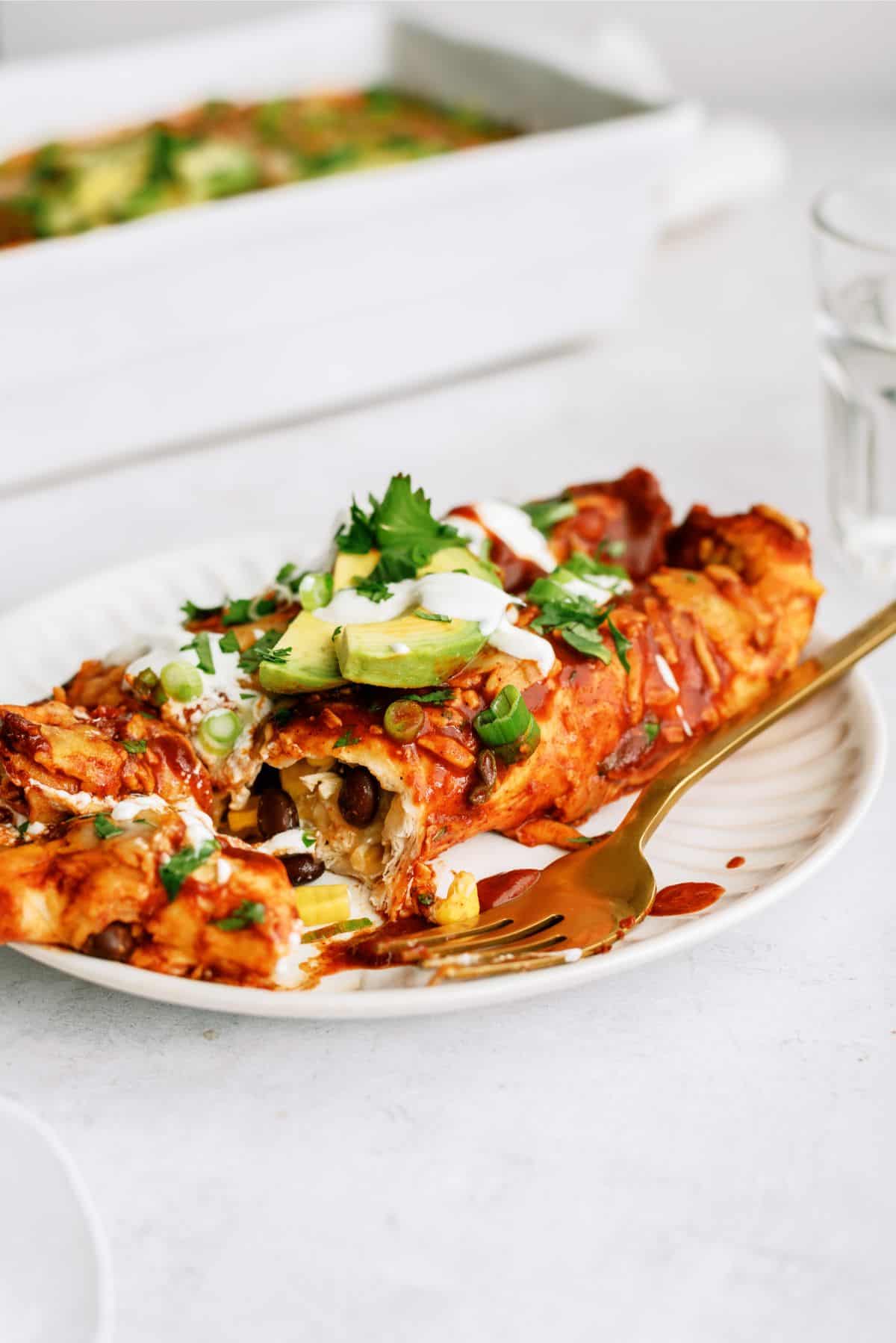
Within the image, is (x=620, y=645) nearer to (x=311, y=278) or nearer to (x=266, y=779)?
(x=266, y=779)

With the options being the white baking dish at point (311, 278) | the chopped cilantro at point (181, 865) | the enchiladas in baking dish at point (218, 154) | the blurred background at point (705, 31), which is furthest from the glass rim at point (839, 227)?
the blurred background at point (705, 31)

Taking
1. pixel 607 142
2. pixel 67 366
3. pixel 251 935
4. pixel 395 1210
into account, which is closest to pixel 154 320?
pixel 67 366

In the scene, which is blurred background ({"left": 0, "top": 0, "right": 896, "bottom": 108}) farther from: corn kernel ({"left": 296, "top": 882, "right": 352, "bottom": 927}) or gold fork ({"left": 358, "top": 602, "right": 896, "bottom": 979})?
corn kernel ({"left": 296, "top": 882, "right": 352, "bottom": 927})

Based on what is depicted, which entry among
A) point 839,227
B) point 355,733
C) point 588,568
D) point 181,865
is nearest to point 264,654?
point 355,733

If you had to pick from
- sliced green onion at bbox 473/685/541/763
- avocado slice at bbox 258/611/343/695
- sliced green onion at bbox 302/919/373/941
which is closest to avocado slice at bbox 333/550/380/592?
avocado slice at bbox 258/611/343/695

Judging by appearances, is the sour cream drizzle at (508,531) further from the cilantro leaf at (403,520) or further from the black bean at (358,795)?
the black bean at (358,795)
